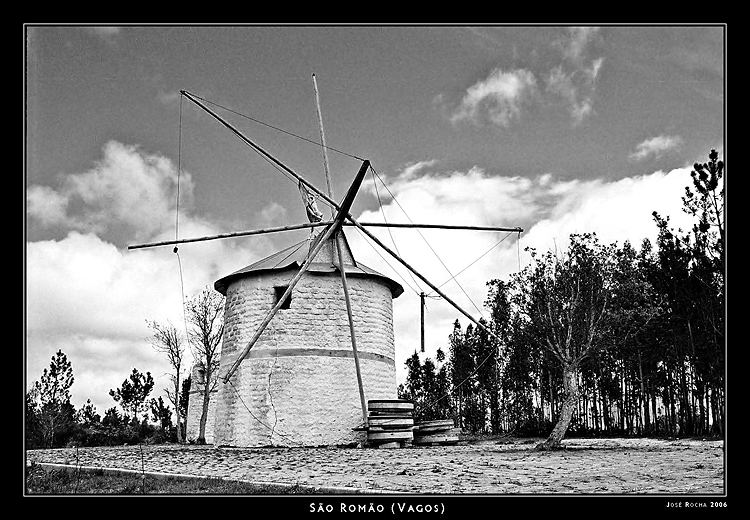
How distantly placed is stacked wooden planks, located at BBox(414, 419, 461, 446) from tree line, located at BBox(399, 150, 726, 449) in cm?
287

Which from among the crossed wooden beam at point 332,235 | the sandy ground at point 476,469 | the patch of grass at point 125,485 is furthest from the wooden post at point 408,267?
the patch of grass at point 125,485

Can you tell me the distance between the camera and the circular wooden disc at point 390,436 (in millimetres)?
20578

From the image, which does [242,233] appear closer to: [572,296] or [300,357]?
[300,357]

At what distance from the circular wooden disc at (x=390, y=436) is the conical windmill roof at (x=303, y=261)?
4.76 metres

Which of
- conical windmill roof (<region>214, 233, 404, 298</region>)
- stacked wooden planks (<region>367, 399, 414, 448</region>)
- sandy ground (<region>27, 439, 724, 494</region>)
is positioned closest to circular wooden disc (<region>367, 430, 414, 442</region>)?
stacked wooden planks (<region>367, 399, 414, 448</region>)

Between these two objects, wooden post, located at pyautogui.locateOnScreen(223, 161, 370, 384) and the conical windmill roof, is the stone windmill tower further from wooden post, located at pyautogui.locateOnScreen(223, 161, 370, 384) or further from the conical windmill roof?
wooden post, located at pyautogui.locateOnScreen(223, 161, 370, 384)

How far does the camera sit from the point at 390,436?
20.6 meters

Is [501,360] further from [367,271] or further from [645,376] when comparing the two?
[367,271]

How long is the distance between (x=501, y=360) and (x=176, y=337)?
1574 centimetres

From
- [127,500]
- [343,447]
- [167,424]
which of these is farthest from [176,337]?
[127,500]

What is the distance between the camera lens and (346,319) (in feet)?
72.4

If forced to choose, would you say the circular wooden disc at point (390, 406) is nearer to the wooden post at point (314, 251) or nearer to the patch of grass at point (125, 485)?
the wooden post at point (314, 251)

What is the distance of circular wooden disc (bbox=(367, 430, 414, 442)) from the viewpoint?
20578 millimetres

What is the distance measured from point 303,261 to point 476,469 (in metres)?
11.0
